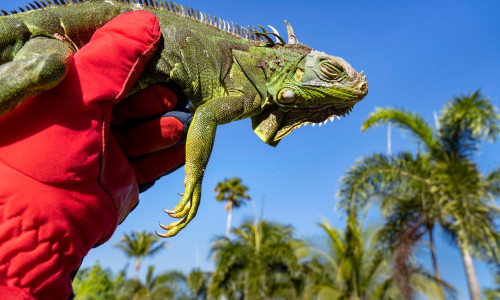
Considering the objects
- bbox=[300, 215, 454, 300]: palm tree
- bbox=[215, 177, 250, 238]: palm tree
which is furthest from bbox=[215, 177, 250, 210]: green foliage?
bbox=[300, 215, 454, 300]: palm tree

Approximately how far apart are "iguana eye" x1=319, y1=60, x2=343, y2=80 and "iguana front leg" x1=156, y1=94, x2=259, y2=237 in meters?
0.84

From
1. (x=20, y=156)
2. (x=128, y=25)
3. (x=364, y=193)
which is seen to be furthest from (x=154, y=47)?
(x=364, y=193)

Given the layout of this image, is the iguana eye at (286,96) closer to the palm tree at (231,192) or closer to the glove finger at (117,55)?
the glove finger at (117,55)

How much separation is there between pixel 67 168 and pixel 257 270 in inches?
823

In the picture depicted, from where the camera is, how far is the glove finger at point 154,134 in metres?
3.00

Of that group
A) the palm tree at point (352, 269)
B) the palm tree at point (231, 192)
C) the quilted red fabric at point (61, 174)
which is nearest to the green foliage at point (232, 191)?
the palm tree at point (231, 192)

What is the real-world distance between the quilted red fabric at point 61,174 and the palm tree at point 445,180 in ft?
36.2

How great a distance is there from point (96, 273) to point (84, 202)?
876 inches

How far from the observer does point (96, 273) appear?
22.8 metres

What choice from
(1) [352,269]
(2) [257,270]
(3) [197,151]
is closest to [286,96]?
(3) [197,151]

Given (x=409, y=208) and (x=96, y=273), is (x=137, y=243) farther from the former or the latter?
(x=409, y=208)

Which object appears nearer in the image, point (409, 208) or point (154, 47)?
point (154, 47)

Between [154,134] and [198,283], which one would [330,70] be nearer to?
[154,134]

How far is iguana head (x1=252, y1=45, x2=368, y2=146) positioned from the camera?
135 inches
